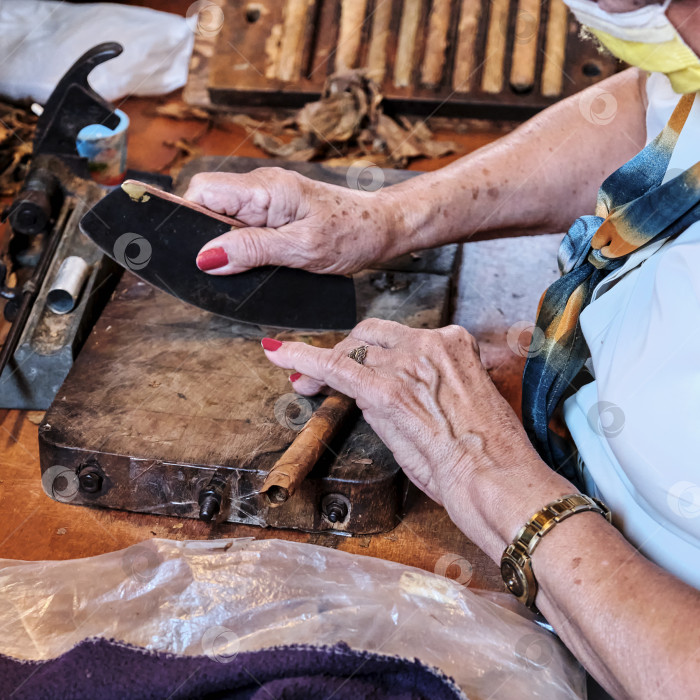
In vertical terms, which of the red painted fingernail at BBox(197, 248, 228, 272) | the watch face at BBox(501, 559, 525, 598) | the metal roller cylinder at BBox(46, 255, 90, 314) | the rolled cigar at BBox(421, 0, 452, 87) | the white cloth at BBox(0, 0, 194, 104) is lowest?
the metal roller cylinder at BBox(46, 255, 90, 314)

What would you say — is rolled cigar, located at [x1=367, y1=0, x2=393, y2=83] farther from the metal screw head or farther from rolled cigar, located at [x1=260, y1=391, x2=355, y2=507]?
the metal screw head

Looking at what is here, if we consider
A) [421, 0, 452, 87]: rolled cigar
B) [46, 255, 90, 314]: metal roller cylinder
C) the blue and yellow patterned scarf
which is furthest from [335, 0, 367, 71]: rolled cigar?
the blue and yellow patterned scarf

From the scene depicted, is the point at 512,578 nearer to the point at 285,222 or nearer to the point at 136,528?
the point at 136,528

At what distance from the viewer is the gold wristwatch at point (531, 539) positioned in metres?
0.89

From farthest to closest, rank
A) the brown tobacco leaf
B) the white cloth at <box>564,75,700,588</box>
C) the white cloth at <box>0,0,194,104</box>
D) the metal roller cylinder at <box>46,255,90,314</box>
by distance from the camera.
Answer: the white cloth at <box>0,0,194,104</box>, the brown tobacco leaf, the metal roller cylinder at <box>46,255,90,314</box>, the white cloth at <box>564,75,700,588</box>

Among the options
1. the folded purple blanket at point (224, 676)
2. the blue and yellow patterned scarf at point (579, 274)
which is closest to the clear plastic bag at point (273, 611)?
the folded purple blanket at point (224, 676)

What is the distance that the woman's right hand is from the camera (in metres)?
1.21

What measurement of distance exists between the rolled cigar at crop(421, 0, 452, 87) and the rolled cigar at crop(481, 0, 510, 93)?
4.2 inches

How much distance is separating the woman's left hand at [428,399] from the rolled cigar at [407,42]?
3.66ft

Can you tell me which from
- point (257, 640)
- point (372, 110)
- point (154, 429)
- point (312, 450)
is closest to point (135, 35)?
point (372, 110)

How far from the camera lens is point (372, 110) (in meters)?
1.98

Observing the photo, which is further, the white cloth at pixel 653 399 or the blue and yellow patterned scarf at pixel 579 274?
the blue and yellow patterned scarf at pixel 579 274

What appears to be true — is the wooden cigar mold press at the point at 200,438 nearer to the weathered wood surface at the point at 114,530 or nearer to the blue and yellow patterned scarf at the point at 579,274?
the weathered wood surface at the point at 114,530

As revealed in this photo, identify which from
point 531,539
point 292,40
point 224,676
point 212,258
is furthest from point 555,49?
point 224,676
